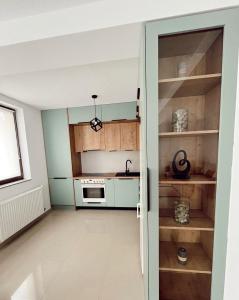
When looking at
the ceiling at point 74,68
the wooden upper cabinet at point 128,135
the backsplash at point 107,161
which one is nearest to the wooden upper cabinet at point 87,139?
the backsplash at point 107,161

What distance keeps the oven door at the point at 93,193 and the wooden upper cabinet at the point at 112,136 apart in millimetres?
988

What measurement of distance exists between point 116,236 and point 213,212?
1973mm

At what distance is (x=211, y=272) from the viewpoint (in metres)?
1.03

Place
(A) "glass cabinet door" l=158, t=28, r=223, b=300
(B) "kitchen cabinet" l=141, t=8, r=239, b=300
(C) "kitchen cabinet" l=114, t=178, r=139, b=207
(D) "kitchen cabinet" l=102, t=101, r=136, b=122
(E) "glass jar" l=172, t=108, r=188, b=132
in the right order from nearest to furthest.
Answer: (B) "kitchen cabinet" l=141, t=8, r=239, b=300, (A) "glass cabinet door" l=158, t=28, r=223, b=300, (E) "glass jar" l=172, t=108, r=188, b=132, (D) "kitchen cabinet" l=102, t=101, r=136, b=122, (C) "kitchen cabinet" l=114, t=178, r=139, b=207

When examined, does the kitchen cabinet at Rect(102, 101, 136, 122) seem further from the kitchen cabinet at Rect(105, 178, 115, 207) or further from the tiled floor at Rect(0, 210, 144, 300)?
the tiled floor at Rect(0, 210, 144, 300)

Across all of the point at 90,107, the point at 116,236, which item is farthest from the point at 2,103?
the point at 116,236

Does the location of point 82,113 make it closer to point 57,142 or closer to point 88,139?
point 88,139

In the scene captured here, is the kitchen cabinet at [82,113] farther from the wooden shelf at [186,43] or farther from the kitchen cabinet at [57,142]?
the wooden shelf at [186,43]

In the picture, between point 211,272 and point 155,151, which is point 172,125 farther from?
point 211,272

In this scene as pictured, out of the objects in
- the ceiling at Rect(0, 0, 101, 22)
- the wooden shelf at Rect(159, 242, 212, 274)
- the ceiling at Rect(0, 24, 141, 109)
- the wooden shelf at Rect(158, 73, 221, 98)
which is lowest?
the wooden shelf at Rect(159, 242, 212, 274)

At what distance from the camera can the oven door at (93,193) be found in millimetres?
3481

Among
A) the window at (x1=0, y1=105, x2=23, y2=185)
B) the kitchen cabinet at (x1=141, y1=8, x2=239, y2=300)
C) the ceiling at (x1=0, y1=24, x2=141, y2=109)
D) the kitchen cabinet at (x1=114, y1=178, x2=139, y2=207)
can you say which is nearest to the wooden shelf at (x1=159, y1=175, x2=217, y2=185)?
the kitchen cabinet at (x1=141, y1=8, x2=239, y2=300)

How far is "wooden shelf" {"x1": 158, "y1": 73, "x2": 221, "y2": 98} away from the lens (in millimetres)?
963

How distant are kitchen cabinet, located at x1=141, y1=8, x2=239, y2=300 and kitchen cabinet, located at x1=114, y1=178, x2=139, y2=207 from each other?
6.80 feet
